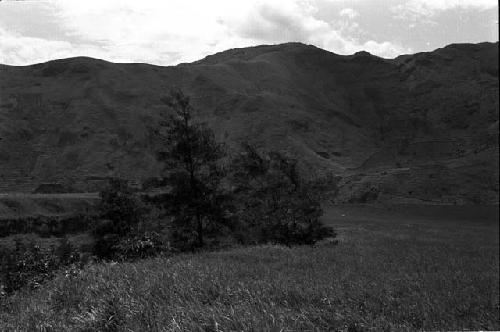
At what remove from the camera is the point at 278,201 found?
1217 inches

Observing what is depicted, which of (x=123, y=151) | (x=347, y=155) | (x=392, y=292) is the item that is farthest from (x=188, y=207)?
(x=347, y=155)

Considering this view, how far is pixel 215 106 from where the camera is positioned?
628 feet

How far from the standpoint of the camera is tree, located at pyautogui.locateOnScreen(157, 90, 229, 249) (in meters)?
28.8

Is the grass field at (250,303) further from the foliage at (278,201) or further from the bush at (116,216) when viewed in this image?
the foliage at (278,201)

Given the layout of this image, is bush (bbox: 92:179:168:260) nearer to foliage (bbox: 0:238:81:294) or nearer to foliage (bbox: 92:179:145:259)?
foliage (bbox: 92:179:145:259)

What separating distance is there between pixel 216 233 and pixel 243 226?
240 cm

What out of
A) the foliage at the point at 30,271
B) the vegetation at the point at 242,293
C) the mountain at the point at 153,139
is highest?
the mountain at the point at 153,139

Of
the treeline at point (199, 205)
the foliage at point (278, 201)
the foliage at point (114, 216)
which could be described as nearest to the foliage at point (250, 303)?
the treeline at point (199, 205)

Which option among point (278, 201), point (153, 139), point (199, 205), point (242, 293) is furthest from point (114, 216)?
point (153, 139)

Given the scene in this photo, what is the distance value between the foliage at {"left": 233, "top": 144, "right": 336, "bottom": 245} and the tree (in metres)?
2.65

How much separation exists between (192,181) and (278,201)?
20.2ft

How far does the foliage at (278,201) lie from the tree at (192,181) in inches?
104

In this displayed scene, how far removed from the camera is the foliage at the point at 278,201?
88.5 ft

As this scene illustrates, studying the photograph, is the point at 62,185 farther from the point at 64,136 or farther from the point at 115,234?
the point at 115,234
